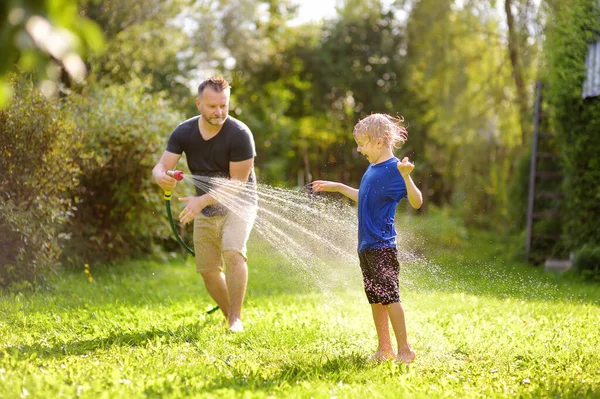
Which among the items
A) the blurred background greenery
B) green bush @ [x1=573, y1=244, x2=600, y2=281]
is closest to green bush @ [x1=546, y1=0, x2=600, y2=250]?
the blurred background greenery

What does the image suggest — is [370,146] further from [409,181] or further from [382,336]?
[382,336]

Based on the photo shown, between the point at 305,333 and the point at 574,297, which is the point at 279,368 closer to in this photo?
the point at 305,333

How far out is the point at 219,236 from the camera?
5.76m

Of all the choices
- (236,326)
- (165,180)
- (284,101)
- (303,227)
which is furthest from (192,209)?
(284,101)

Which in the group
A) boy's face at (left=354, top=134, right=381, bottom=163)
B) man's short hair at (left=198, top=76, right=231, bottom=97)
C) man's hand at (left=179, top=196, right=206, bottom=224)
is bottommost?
man's hand at (left=179, top=196, right=206, bottom=224)

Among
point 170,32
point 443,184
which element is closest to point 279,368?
point 170,32

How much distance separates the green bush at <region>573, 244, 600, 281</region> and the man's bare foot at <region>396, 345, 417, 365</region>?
5.09 meters

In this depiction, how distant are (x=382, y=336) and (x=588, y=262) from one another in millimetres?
5253

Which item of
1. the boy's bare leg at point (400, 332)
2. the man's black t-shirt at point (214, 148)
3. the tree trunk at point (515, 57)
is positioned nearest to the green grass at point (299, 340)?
the boy's bare leg at point (400, 332)

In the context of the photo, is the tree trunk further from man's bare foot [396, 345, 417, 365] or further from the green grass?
man's bare foot [396, 345, 417, 365]

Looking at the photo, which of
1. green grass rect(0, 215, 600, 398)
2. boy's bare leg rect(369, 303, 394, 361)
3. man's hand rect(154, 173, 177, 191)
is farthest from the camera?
man's hand rect(154, 173, 177, 191)

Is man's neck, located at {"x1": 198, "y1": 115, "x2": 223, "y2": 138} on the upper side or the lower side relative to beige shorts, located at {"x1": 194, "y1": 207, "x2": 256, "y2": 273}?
upper

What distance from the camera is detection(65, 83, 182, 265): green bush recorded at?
9359 mm

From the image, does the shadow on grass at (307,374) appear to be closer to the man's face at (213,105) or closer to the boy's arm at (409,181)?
the boy's arm at (409,181)
